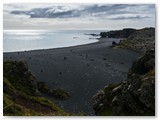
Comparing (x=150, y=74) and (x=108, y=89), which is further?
(x=108, y=89)

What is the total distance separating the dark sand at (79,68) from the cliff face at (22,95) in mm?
216

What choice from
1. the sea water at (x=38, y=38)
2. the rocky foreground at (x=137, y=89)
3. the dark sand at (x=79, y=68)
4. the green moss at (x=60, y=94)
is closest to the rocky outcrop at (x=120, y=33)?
the rocky foreground at (x=137, y=89)

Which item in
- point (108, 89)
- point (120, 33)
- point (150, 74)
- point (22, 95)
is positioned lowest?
point (22, 95)

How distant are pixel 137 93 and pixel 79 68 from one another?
1.77 meters

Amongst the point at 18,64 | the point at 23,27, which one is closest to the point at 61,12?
the point at 23,27

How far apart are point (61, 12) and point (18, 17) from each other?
993 millimetres

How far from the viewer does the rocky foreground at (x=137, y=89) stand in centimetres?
977

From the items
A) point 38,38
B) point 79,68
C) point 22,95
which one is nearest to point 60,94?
point 22,95

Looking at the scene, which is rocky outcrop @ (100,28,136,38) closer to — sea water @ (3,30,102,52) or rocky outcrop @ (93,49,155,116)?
sea water @ (3,30,102,52)

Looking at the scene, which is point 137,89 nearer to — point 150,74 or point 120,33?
point 150,74

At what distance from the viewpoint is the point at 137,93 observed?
32.4ft

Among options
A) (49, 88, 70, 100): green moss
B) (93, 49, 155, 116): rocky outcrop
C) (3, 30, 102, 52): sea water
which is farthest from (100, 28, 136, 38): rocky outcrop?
(49, 88, 70, 100): green moss

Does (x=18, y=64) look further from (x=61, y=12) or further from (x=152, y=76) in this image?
(x=152, y=76)

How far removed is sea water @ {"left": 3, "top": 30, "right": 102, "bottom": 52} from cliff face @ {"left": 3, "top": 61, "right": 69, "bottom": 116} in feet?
1.44
